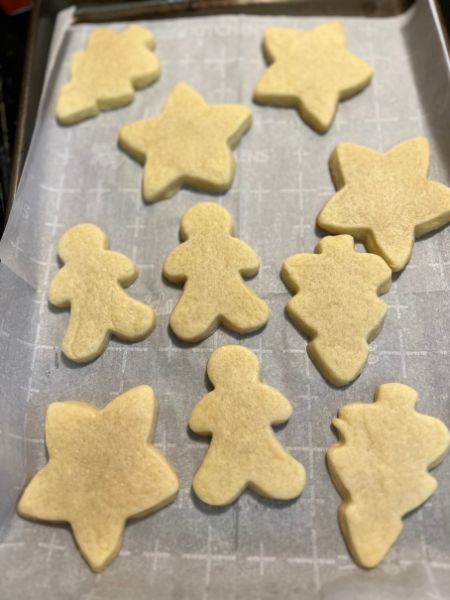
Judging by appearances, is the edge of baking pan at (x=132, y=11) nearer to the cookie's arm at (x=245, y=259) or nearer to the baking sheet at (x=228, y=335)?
the baking sheet at (x=228, y=335)

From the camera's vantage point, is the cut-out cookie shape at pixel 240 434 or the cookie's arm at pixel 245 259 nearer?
the cut-out cookie shape at pixel 240 434

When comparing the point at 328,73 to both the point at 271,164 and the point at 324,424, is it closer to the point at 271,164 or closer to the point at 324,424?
the point at 271,164

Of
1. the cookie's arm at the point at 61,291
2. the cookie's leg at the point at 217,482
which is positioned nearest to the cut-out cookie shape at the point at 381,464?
the cookie's leg at the point at 217,482

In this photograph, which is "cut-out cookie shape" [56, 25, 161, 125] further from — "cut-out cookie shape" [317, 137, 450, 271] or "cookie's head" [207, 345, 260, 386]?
"cookie's head" [207, 345, 260, 386]

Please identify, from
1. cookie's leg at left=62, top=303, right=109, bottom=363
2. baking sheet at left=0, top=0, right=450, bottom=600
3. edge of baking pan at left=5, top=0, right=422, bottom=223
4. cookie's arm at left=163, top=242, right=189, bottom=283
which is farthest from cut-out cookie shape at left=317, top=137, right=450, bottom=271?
cookie's leg at left=62, top=303, right=109, bottom=363

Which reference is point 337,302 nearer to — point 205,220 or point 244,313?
point 244,313
